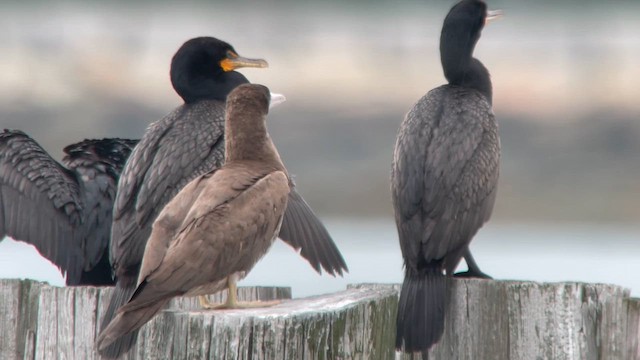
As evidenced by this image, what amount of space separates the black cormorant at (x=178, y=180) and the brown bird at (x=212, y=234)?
50 centimetres

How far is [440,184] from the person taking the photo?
6660mm

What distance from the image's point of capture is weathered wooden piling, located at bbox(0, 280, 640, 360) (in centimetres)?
463

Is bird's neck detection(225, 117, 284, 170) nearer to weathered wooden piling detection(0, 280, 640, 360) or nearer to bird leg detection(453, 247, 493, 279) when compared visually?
weathered wooden piling detection(0, 280, 640, 360)

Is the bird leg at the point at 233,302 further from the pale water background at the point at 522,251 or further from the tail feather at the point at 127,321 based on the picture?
the pale water background at the point at 522,251

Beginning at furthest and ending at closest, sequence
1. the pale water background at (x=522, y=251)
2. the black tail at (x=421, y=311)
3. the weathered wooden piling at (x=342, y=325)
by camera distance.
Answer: the pale water background at (x=522, y=251) → the black tail at (x=421, y=311) → the weathered wooden piling at (x=342, y=325)

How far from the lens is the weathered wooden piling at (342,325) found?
4.63 m

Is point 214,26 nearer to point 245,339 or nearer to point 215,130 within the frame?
point 215,130

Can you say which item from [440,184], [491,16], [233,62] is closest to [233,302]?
[440,184]

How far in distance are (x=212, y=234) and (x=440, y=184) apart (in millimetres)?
1643

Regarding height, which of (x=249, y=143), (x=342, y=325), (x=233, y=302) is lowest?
(x=342, y=325)

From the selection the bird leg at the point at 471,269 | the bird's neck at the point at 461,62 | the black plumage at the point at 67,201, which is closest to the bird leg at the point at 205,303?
the black plumage at the point at 67,201

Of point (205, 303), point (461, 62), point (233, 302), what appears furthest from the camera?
point (461, 62)

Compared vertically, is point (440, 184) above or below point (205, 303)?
above

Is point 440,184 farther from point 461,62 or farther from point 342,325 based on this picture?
point 342,325
